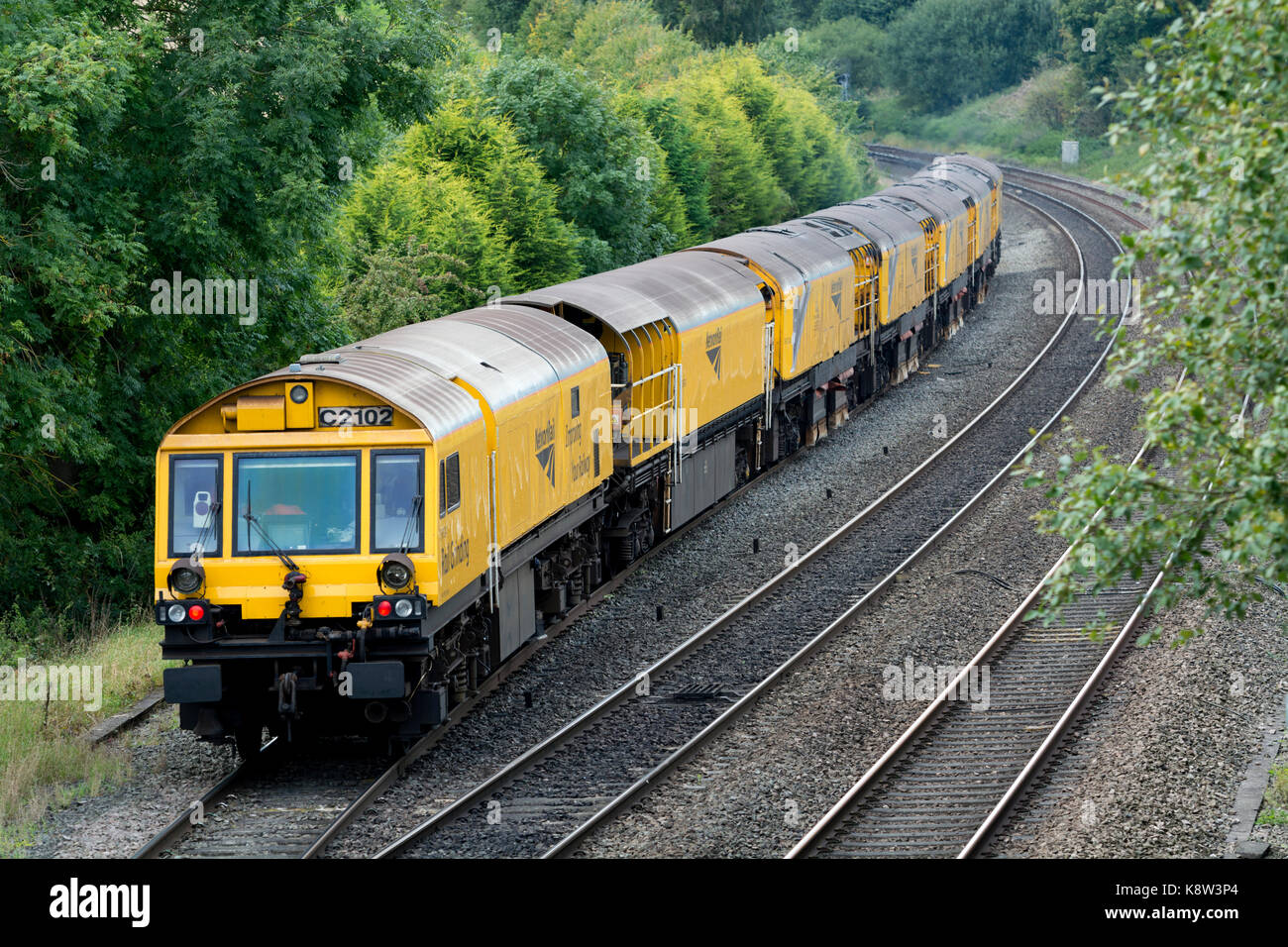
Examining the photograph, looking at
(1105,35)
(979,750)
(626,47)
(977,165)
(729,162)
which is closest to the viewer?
(979,750)

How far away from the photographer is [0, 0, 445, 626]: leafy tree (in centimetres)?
1948

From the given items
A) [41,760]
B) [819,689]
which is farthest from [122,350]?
[819,689]

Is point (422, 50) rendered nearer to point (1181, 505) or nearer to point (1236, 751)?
point (1236, 751)

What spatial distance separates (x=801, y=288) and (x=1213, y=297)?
19409mm

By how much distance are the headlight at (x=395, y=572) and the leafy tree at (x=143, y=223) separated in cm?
760

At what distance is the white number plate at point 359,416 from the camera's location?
13.9 metres

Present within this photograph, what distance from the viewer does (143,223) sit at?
21656mm

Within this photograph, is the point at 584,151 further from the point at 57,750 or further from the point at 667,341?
the point at 57,750

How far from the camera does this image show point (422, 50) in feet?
76.0

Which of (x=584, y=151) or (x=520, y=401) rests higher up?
(x=584, y=151)

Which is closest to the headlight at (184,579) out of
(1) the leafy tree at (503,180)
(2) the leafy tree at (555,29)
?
(1) the leafy tree at (503,180)

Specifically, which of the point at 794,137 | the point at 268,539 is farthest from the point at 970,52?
the point at 268,539

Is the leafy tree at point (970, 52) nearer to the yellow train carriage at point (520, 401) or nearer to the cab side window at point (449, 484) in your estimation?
the yellow train carriage at point (520, 401)

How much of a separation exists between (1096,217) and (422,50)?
4911 cm
